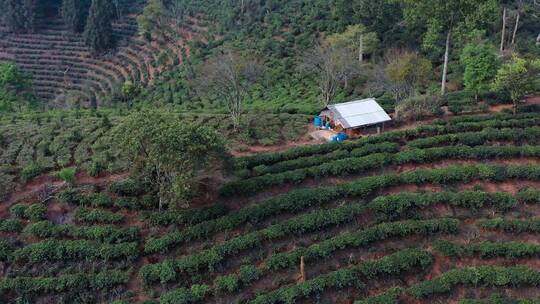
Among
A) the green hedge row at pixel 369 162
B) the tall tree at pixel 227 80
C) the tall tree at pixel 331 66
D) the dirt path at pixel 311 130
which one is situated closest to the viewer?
the green hedge row at pixel 369 162

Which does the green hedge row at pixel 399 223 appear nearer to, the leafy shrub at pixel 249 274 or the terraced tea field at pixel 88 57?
the leafy shrub at pixel 249 274

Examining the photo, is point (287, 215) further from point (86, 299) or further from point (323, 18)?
point (323, 18)

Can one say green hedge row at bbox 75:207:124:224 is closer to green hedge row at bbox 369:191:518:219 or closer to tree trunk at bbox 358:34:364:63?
green hedge row at bbox 369:191:518:219

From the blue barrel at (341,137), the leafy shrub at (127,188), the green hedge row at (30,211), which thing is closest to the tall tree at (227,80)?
the blue barrel at (341,137)

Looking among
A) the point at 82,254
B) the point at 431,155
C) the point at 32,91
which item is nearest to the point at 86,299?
the point at 82,254

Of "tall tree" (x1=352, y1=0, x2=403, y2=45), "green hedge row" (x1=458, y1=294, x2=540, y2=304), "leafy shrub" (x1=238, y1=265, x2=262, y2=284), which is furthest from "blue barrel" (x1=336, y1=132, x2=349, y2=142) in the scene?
"tall tree" (x1=352, y1=0, x2=403, y2=45)

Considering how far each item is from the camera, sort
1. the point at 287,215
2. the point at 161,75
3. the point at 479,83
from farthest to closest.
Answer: the point at 161,75 < the point at 479,83 < the point at 287,215

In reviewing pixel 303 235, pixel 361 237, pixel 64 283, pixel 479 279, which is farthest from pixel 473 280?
pixel 64 283
